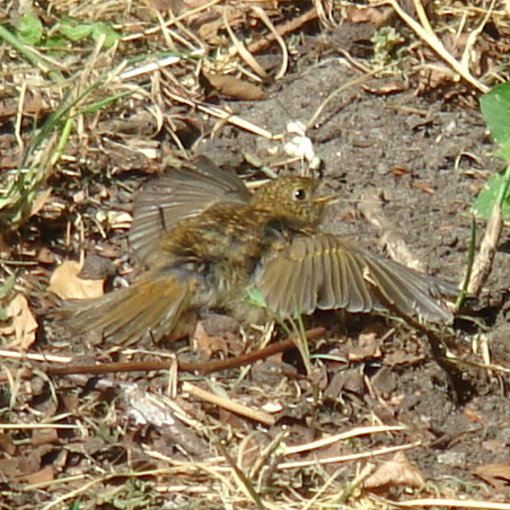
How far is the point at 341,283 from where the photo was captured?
16.9ft

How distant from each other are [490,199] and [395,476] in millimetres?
1184

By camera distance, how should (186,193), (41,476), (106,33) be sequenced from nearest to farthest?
(41,476)
(186,193)
(106,33)

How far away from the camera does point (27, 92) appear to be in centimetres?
591

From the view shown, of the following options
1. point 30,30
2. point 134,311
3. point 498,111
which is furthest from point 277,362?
point 30,30

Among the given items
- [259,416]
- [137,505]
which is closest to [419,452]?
[259,416]

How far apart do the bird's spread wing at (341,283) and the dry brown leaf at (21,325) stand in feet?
2.78

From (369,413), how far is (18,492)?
124 cm

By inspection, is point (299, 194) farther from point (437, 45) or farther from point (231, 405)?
point (437, 45)

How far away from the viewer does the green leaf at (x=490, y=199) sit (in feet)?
16.9

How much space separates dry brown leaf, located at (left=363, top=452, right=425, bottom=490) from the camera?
4.59 meters

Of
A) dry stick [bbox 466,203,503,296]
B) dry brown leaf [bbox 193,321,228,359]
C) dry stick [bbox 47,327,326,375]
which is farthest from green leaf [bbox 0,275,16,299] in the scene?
dry stick [bbox 466,203,503,296]

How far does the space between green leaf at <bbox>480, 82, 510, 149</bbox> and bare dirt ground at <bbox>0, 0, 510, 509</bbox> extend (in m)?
0.45

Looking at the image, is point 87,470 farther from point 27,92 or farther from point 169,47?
point 169,47

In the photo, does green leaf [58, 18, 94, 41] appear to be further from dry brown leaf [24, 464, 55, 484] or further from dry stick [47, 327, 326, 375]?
dry brown leaf [24, 464, 55, 484]
